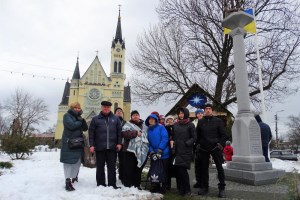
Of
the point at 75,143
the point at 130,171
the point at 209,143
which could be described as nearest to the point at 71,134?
the point at 75,143

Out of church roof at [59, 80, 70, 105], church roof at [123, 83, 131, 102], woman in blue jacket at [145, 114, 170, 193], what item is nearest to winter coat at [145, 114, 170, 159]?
woman in blue jacket at [145, 114, 170, 193]

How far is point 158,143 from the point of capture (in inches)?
230

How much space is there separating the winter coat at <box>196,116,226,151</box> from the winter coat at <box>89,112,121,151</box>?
187 centimetres

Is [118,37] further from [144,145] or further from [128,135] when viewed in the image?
[144,145]

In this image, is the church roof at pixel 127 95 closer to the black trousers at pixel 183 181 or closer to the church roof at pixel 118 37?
the church roof at pixel 118 37

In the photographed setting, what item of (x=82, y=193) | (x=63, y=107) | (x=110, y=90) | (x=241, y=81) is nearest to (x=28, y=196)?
(x=82, y=193)

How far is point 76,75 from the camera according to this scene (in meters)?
65.9

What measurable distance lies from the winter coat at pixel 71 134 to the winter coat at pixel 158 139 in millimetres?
1514

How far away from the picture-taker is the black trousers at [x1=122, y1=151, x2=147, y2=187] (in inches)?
232

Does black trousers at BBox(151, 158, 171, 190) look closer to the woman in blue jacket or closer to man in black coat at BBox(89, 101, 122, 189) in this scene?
the woman in blue jacket

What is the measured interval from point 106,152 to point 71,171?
83 centimetres

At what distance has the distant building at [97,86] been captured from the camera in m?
63.1

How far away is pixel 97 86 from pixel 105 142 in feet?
196

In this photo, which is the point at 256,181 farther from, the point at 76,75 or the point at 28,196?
the point at 76,75
